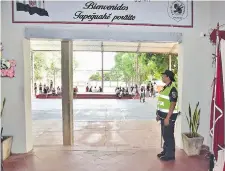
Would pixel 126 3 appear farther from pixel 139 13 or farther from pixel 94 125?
pixel 94 125

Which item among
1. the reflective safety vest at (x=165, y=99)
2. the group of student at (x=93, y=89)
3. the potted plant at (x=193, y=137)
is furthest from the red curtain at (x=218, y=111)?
the group of student at (x=93, y=89)

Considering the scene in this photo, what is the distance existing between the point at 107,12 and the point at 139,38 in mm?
724

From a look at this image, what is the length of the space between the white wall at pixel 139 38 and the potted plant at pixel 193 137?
0.48 feet

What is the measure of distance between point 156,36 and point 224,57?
1527 mm

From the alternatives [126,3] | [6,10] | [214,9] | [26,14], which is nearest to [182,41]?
[214,9]

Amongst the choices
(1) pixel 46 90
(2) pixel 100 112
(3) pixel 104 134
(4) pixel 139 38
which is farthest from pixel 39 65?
(4) pixel 139 38

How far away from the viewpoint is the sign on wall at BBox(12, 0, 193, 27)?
4.20 metres

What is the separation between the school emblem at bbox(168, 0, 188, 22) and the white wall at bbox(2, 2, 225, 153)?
0.64 feet

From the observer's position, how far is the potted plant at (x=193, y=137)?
424cm

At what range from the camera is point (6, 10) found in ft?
13.7

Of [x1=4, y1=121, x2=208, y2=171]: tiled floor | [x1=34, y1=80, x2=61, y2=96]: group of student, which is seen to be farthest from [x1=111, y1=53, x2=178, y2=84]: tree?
[x1=4, y1=121, x2=208, y2=171]: tiled floor

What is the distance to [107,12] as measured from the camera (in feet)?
14.0

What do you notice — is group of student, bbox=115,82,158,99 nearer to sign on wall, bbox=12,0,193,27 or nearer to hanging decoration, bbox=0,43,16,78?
sign on wall, bbox=12,0,193,27

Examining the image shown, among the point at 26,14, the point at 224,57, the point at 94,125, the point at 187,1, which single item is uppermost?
the point at 187,1
